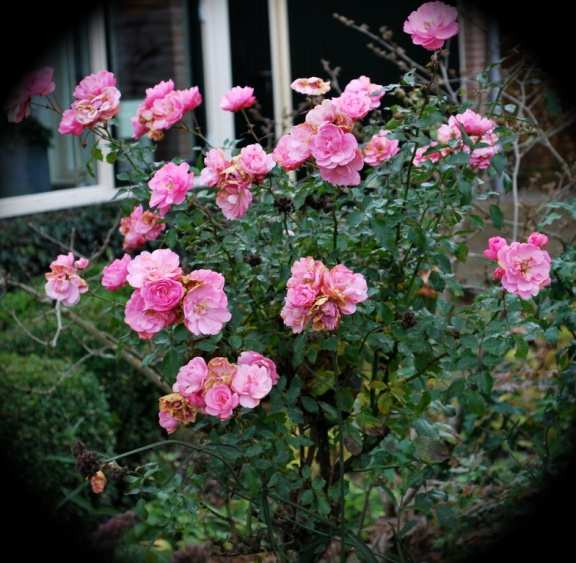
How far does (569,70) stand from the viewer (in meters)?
2.43

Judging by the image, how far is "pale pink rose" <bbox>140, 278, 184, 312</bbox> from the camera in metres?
1.67

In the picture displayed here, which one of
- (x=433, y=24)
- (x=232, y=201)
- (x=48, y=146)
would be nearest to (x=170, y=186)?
(x=232, y=201)

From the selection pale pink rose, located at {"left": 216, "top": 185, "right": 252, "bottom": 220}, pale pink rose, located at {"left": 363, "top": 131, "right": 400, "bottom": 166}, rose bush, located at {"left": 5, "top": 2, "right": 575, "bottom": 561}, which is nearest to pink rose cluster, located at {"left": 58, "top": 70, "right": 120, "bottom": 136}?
rose bush, located at {"left": 5, "top": 2, "right": 575, "bottom": 561}

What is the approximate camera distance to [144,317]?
67.2 inches

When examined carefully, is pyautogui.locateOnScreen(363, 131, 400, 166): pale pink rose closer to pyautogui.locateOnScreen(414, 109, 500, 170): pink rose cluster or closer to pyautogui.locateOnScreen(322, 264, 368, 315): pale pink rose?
pyautogui.locateOnScreen(414, 109, 500, 170): pink rose cluster

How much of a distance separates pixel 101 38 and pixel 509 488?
501 centimetres

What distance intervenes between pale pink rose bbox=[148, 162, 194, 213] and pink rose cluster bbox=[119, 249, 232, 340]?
194 mm

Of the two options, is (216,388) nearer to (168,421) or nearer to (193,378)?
(193,378)

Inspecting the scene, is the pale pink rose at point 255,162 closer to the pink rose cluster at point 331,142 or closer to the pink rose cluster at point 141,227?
the pink rose cluster at point 331,142

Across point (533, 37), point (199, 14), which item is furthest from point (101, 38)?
point (533, 37)

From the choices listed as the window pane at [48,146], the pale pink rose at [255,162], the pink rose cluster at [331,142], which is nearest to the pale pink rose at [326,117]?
the pink rose cluster at [331,142]

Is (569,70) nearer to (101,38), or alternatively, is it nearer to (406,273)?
(406,273)

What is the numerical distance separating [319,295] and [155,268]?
0.31m

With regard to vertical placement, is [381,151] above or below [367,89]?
below
